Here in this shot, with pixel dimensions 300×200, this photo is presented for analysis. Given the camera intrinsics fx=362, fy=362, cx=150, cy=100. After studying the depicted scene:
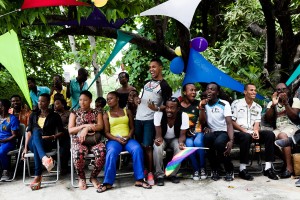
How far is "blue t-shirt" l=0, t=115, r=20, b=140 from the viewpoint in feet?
18.9

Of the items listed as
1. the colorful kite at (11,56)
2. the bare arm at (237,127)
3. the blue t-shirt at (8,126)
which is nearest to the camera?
the colorful kite at (11,56)

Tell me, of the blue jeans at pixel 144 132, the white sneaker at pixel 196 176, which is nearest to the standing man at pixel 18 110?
the blue jeans at pixel 144 132

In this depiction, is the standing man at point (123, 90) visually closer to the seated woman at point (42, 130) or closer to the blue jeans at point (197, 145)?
the seated woman at point (42, 130)

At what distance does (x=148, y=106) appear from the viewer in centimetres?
519

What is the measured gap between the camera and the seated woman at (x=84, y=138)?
5012 mm

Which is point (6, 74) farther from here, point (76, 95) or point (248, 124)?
point (248, 124)

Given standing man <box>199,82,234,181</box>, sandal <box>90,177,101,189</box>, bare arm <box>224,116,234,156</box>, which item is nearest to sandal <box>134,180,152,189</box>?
sandal <box>90,177,101,189</box>

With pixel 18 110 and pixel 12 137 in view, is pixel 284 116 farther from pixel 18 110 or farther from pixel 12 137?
pixel 18 110

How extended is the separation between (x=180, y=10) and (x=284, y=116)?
238 cm

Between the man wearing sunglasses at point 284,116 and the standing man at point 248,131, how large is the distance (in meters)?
0.22

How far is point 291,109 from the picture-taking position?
5.40 meters

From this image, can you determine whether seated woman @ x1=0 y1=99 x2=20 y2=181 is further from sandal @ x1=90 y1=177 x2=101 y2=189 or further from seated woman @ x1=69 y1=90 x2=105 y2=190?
sandal @ x1=90 y1=177 x2=101 y2=189

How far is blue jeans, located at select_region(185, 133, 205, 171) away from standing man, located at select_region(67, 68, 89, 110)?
7.98ft

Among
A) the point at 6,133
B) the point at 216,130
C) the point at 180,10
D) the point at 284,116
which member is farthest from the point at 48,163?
the point at 284,116
